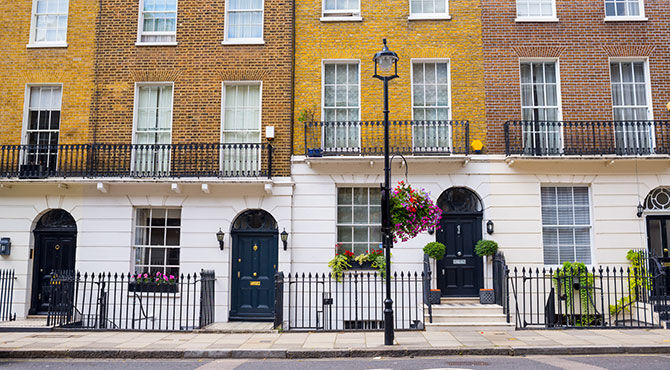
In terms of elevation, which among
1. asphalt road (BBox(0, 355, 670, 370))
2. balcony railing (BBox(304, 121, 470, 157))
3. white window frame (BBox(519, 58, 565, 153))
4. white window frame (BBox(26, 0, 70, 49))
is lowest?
asphalt road (BBox(0, 355, 670, 370))

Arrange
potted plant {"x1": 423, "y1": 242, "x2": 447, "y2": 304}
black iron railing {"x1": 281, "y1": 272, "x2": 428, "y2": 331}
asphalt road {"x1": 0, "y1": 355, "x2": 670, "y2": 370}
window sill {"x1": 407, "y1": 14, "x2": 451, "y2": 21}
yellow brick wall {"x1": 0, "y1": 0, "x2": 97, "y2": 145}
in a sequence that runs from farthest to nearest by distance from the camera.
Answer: yellow brick wall {"x1": 0, "y1": 0, "x2": 97, "y2": 145} < window sill {"x1": 407, "y1": 14, "x2": 451, "y2": 21} < black iron railing {"x1": 281, "y1": 272, "x2": 428, "y2": 331} < potted plant {"x1": 423, "y1": 242, "x2": 447, "y2": 304} < asphalt road {"x1": 0, "y1": 355, "x2": 670, "y2": 370}

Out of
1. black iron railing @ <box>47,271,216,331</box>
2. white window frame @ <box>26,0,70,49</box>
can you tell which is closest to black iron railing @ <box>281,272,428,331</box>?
black iron railing @ <box>47,271,216,331</box>

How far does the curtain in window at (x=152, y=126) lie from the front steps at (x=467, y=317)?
8.21 metres

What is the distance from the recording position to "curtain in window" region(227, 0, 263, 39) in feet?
49.5

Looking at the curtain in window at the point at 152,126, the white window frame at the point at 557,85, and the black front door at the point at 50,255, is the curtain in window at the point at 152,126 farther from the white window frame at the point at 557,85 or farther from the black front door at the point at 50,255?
the white window frame at the point at 557,85

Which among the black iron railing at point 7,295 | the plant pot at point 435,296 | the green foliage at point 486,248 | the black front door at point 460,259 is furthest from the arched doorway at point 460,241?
the black iron railing at point 7,295

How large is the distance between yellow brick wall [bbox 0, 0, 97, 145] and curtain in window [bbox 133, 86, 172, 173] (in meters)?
1.41

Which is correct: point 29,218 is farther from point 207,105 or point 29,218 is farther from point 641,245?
point 641,245

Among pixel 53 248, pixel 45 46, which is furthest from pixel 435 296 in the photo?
pixel 45 46

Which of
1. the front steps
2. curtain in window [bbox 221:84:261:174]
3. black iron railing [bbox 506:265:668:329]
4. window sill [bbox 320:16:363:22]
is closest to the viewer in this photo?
the front steps

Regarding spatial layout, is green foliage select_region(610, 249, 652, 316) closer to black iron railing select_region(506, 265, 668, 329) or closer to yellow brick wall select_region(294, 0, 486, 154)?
black iron railing select_region(506, 265, 668, 329)

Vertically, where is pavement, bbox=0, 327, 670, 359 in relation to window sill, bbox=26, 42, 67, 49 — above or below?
below

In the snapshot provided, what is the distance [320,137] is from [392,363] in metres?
7.06

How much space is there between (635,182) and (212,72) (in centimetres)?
1184
